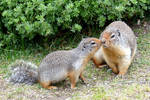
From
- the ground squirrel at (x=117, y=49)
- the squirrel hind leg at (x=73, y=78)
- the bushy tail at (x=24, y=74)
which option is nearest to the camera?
the squirrel hind leg at (x=73, y=78)

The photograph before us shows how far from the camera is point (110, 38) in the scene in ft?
19.1

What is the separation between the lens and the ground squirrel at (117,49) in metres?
5.86

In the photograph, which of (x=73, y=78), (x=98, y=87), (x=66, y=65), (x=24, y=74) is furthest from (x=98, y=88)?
(x=24, y=74)

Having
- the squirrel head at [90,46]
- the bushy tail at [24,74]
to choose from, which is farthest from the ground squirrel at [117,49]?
the bushy tail at [24,74]

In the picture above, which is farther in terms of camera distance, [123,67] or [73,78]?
[123,67]

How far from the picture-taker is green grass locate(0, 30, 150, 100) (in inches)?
209

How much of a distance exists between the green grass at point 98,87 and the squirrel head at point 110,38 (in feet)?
2.54

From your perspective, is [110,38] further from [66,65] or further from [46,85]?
[46,85]

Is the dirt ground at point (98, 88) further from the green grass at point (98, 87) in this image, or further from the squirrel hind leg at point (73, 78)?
the squirrel hind leg at point (73, 78)

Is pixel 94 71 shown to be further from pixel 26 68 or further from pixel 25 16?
pixel 25 16

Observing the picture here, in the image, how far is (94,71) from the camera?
6613 mm

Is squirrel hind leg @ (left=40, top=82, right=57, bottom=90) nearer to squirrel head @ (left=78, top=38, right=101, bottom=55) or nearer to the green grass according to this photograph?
the green grass

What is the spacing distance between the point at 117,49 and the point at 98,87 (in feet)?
2.86

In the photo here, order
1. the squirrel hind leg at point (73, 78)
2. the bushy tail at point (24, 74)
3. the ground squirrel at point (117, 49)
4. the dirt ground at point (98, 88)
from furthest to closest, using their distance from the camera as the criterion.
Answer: the bushy tail at point (24, 74) → the ground squirrel at point (117, 49) → the squirrel hind leg at point (73, 78) → the dirt ground at point (98, 88)
